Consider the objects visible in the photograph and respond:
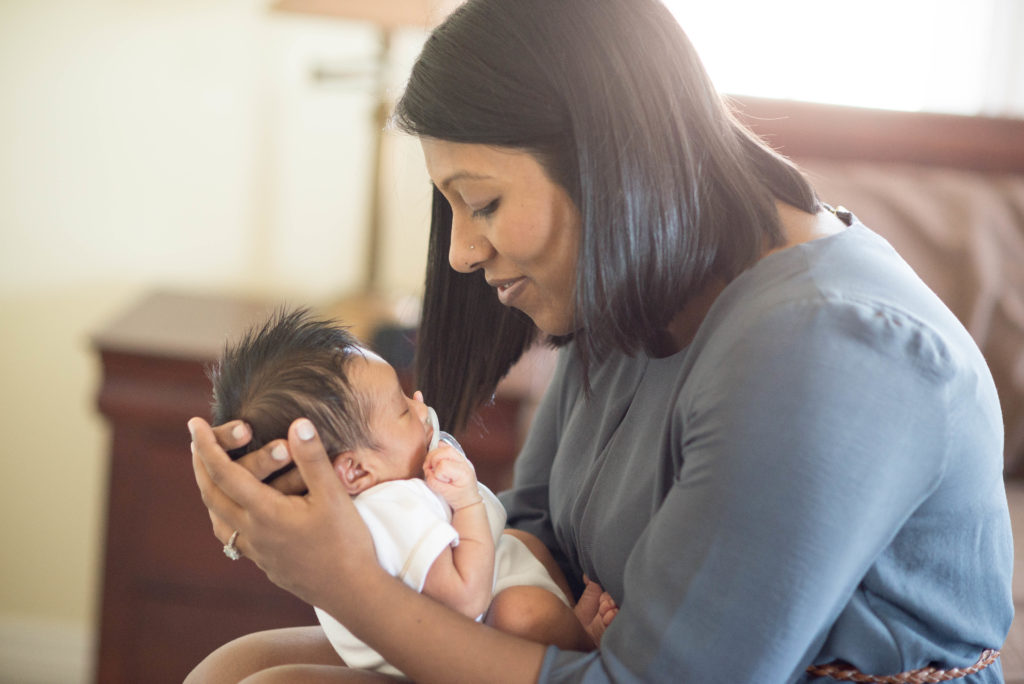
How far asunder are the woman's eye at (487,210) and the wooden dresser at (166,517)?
0.73 m

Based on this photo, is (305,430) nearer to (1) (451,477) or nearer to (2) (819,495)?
(1) (451,477)

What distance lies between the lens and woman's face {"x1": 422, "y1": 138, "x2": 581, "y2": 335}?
3.15ft

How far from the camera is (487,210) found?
3.30 ft

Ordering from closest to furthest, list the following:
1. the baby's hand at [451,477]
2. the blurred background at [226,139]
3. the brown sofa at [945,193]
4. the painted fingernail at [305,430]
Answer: the painted fingernail at [305,430]
the baby's hand at [451,477]
the brown sofa at [945,193]
the blurred background at [226,139]

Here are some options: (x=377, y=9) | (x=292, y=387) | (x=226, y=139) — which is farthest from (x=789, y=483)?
(x=226, y=139)

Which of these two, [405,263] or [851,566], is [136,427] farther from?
[851,566]

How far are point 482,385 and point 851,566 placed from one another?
594mm

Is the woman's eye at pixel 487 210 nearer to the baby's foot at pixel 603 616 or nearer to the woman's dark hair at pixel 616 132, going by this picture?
the woman's dark hair at pixel 616 132

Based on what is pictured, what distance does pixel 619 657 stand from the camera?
2.86 ft

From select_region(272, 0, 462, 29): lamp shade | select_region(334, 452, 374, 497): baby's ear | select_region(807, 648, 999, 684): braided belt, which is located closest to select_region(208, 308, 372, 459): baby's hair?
select_region(334, 452, 374, 497): baby's ear

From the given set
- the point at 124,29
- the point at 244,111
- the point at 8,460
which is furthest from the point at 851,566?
the point at 8,460

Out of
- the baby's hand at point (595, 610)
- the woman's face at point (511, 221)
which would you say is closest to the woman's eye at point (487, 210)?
the woman's face at point (511, 221)

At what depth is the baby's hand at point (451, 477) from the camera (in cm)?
101

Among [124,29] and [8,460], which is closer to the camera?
[124,29]
